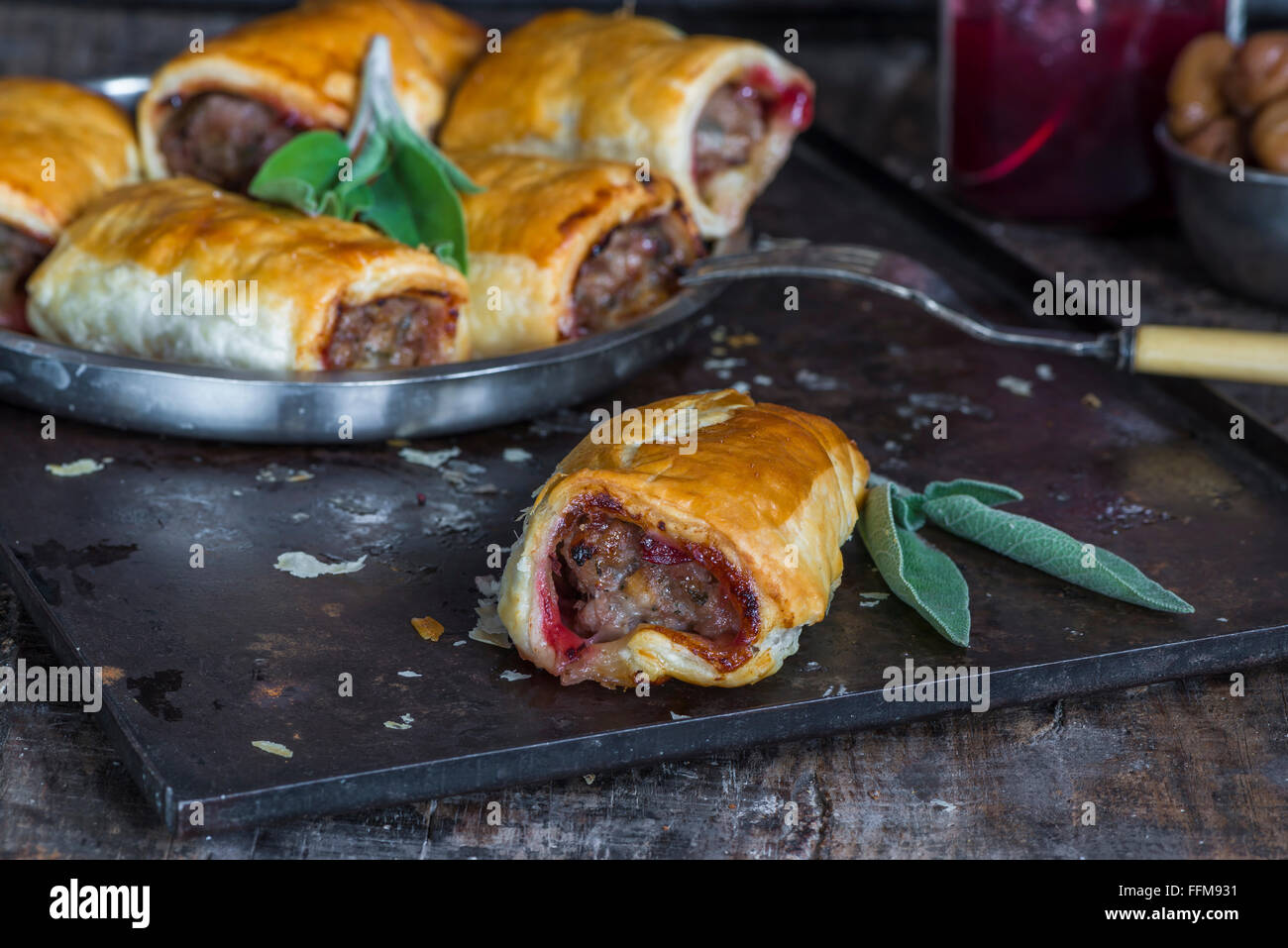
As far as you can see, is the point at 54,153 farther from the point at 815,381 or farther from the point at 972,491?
the point at 972,491

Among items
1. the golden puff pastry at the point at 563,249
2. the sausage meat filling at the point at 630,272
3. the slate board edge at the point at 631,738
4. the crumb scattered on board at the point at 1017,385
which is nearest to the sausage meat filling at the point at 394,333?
the golden puff pastry at the point at 563,249

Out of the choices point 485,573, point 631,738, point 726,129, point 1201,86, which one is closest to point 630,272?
point 726,129

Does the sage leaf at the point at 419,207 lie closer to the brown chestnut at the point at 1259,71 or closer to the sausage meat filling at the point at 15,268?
the sausage meat filling at the point at 15,268

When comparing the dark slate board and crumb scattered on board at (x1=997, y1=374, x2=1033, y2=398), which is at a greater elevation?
crumb scattered on board at (x1=997, y1=374, x2=1033, y2=398)

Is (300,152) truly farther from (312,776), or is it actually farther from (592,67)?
(312,776)

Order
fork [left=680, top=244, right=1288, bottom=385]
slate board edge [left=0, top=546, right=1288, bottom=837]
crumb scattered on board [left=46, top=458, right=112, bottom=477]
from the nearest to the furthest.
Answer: slate board edge [left=0, top=546, right=1288, bottom=837] < crumb scattered on board [left=46, top=458, right=112, bottom=477] < fork [left=680, top=244, right=1288, bottom=385]

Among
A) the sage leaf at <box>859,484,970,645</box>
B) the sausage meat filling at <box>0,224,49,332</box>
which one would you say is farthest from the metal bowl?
the sausage meat filling at <box>0,224,49,332</box>

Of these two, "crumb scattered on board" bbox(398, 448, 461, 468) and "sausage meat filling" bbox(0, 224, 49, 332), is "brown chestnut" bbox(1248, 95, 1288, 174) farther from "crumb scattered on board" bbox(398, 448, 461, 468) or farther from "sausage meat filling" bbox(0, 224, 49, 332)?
"sausage meat filling" bbox(0, 224, 49, 332)
